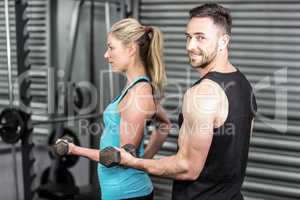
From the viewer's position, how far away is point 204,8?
1652 mm

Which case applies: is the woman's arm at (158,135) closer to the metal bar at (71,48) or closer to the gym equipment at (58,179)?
the gym equipment at (58,179)

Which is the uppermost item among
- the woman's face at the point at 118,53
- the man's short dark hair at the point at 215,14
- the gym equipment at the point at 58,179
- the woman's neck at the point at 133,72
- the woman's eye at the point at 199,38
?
the man's short dark hair at the point at 215,14

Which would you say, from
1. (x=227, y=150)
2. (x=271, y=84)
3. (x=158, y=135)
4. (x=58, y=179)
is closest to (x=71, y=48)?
(x=58, y=179)

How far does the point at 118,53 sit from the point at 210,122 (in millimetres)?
730

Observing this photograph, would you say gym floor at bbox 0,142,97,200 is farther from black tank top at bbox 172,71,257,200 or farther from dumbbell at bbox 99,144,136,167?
black tank top at bbox 172,71,257,200

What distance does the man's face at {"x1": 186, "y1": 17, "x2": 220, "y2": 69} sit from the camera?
5.32ft

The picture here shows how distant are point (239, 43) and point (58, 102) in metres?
1.75

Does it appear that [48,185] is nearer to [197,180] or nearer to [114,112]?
[114,112]

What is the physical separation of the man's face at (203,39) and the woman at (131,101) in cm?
47

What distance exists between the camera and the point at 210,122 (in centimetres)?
156

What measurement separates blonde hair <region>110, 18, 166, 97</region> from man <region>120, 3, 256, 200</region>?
48cm

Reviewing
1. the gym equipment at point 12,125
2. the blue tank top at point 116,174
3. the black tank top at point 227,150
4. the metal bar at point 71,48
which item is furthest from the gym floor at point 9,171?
the black tank top at point 227,150

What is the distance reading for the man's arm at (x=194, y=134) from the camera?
1553mm

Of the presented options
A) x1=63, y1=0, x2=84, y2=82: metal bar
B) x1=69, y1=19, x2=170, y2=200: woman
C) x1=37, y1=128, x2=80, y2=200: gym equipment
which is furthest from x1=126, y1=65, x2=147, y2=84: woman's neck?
x1=63, y1=0, x2=84, y2=82: metal bar
